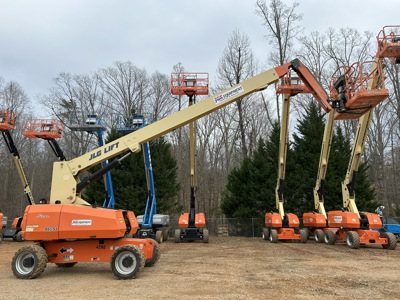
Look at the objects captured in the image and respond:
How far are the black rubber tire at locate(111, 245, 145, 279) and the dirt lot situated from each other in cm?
23

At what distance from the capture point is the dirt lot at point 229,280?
822cm

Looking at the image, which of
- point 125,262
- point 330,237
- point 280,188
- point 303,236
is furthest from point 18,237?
point 330,237

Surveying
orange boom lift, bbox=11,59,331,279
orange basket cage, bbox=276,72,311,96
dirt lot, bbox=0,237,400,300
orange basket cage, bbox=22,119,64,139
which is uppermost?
orange basket cage, bbox=276,72,311,96

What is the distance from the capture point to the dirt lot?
27.0 feet

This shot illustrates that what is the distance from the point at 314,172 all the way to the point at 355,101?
16749 mm

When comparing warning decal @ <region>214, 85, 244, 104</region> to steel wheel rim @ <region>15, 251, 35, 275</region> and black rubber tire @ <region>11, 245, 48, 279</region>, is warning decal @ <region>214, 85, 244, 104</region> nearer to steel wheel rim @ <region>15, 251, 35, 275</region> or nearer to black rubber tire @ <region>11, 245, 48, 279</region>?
black rubber tire @ <region>11, 245, 48, 279</region>

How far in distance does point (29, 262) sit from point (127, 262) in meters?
2.88

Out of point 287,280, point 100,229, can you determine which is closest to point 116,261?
point 100,229

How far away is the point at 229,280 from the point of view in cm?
968

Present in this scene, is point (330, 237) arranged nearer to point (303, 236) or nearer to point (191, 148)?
point (303, 236)

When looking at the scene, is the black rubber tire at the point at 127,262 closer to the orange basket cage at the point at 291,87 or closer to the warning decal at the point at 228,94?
the warning decal at the point at 228,94

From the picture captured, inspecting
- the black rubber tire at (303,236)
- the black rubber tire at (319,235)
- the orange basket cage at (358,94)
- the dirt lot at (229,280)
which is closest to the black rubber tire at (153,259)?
the dirt lot at (229,280)

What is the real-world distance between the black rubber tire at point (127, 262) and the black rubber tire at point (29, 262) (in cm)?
206

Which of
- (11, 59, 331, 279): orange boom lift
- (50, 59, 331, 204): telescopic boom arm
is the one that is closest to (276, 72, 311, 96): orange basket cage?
(50, 59, 331, 204): telescopic boom arm
